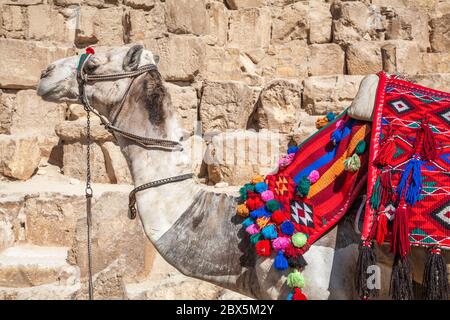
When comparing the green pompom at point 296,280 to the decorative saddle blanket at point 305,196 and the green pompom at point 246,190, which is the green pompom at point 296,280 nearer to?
the decorative saddle blanket at point 305,196

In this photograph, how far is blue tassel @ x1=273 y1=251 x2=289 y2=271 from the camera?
225cm

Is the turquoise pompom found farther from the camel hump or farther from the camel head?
the camel head

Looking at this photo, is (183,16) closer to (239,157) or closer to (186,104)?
(186,104)

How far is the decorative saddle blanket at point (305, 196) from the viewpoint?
90.0 inches

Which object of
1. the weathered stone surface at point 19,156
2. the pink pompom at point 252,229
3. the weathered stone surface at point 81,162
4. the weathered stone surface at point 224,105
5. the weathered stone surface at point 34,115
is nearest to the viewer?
the pink pompom at point 252,229

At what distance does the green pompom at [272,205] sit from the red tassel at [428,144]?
64 cm

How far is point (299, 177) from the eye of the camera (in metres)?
2.50

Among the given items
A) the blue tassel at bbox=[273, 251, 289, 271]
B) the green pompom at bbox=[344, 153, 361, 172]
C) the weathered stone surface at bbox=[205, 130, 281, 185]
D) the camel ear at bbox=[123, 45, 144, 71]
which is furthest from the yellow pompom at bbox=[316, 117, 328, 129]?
the weathered stone surface at bbox=[205, 130, 281, 185]

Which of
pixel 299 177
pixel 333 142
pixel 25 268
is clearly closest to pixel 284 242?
pixel 299 177

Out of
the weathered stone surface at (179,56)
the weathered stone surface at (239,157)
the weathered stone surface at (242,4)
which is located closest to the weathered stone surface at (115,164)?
the weathered stone surface at (239,157)

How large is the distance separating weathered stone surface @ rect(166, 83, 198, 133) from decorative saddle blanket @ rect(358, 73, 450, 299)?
4.30m

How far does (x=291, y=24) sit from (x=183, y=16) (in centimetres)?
170
